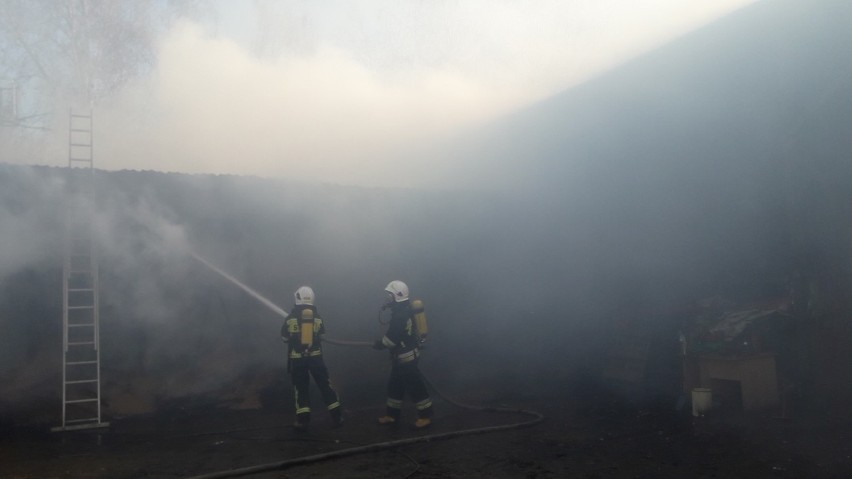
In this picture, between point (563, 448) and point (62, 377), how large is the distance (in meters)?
5.04

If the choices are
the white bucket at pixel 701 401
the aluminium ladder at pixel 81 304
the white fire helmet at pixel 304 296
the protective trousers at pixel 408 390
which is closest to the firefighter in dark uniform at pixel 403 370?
the protective trousers at pixel 408 390

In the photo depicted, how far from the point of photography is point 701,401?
7.41m

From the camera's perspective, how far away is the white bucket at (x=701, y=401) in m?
7.41

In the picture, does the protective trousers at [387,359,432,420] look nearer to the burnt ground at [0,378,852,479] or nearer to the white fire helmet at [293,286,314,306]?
the burnt ground at [0,378,852,479]

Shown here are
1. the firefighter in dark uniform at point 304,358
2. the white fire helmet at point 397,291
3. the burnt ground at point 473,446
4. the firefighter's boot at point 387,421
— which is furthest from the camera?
the white fire helmet at point 397,291

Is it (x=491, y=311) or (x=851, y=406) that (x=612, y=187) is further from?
(x=851, y=406)

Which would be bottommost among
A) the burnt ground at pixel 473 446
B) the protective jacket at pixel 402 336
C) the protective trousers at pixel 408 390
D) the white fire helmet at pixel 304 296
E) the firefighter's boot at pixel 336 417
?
the burnt ground at pixel 473 446

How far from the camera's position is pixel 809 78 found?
25.4 feet

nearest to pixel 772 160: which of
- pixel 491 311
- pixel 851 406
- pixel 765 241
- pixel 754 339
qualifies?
pixel 765 241

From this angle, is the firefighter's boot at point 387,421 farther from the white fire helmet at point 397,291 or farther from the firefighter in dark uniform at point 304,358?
the white fire helmet at point 397,291

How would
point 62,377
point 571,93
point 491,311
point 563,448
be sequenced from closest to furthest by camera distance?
point 563,448 < point 62,377 < point 491,311 < point 571,93

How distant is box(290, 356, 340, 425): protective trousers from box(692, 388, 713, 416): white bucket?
3827 millimetres

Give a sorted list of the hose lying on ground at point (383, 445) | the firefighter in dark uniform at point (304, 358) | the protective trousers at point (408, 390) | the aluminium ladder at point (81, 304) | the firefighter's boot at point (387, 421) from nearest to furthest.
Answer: the hose lying on ground at point (383, 445), the aluminium ladder at point (81, 304), the firefighter in dark uniform at point (304, 358), the protective trousers at point (408, 390), the firefighter's boot at point (387, 421)

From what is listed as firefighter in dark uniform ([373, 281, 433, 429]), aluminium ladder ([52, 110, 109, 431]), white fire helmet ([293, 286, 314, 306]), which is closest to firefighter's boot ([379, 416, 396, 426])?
firefighter in dark uniform ([373, 281, 433, 429])
